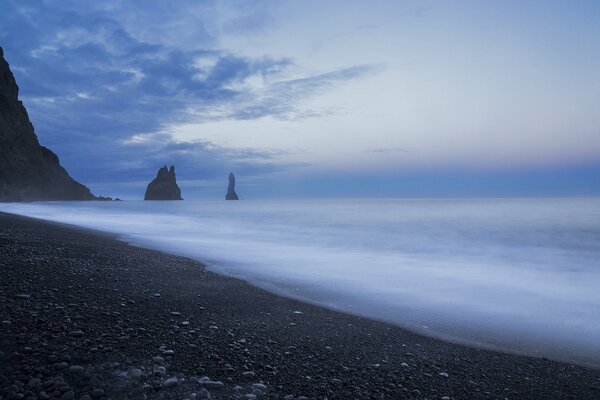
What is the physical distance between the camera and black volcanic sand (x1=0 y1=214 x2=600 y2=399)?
3.17 meters

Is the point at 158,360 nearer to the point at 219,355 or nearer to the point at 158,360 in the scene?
the point at 158,360

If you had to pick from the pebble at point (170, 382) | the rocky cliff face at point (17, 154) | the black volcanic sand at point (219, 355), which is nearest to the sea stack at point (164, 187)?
the rocky cliff face at point (17, 154)

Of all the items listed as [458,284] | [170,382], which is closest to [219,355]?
[170,382]

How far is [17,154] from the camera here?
286 ft

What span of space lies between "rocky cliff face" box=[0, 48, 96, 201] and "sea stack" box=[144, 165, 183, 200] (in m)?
63.5

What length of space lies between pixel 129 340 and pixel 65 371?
2.77 feet

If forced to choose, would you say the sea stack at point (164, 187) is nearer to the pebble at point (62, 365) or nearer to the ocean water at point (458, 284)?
the ocean water at point (458, 284)

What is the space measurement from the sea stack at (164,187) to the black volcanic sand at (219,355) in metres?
182

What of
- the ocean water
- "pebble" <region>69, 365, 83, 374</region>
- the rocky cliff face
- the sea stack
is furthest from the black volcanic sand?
the sea stack

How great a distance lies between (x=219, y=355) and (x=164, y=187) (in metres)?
186

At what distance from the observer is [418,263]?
44.0 feet

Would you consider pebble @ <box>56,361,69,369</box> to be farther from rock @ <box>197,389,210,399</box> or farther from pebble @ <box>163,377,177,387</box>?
rock @ <box>197,389,210,399</box>

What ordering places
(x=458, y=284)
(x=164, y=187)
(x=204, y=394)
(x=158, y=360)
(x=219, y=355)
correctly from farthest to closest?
1. (x=164, y=187)
2. (x=458, y=284)
3. (x=219, y=355)
4. (x=158, y=360)
5. (x=204, y=394)

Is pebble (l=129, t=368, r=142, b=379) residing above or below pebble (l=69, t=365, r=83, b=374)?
above
